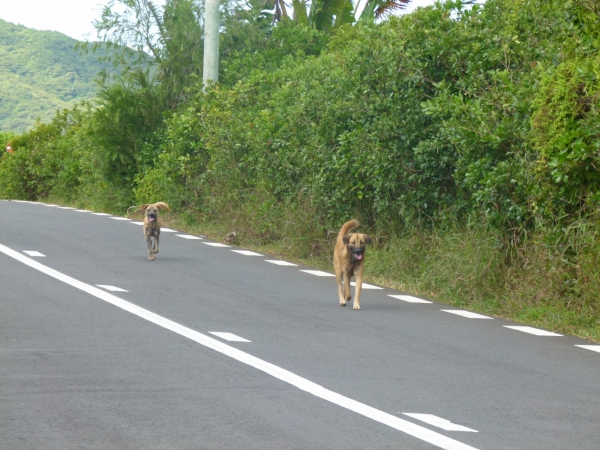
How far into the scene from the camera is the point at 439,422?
6.52 m

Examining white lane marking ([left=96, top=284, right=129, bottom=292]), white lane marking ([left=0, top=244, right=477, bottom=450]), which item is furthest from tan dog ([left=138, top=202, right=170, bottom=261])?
white lane marking ([left=0, top=244, right=477, bottom=450])

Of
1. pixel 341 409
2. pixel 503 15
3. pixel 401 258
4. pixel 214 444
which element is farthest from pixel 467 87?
pixel 214 444

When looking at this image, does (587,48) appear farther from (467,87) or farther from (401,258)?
(401,258)

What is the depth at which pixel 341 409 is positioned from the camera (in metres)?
6.78

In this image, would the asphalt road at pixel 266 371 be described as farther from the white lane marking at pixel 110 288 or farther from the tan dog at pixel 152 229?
the tan dog at pixel 152 229

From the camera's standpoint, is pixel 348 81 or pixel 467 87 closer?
pixel 467 87

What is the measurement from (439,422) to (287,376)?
1.57m

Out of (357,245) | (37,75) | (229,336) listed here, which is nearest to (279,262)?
(357,245)

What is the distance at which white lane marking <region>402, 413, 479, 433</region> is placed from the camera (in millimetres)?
6371

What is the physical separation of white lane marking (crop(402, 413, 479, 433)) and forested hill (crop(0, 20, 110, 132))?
9064 cm

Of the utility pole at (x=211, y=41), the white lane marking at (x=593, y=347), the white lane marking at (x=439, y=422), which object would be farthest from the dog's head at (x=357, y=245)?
the utility pole at (x=211, y=41)

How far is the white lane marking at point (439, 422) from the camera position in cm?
637

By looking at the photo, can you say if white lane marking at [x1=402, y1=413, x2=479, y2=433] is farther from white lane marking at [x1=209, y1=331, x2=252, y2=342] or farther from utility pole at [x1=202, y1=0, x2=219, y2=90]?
utility pole at [x1=202, y1=0, x2=219, y2=90]

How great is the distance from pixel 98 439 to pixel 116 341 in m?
3.28
